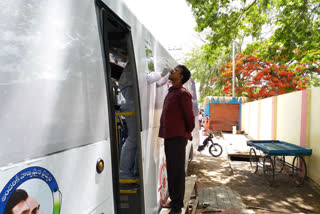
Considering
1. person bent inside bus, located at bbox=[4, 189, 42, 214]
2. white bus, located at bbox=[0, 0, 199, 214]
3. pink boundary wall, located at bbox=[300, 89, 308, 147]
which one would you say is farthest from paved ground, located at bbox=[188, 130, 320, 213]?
person bent inside bus, located at bbox=[4, 189, 42, 214]

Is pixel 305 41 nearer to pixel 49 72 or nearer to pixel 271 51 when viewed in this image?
pixel 271 51

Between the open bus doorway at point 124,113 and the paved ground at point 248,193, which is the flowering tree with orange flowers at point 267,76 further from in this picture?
the open bus doorway at point 124,113

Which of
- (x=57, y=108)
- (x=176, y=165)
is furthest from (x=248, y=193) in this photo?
(x=57, y=108)

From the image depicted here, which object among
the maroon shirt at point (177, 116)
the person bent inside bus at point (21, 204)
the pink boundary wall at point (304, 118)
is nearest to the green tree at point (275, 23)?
the pink boundary wall at point (304, 118)

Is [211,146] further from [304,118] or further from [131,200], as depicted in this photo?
[131,200]

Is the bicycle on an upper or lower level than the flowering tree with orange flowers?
lower

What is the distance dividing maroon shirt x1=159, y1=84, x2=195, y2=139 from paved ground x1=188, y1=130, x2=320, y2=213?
2.02 metres

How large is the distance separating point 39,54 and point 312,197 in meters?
5.92

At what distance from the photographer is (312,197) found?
5270mm

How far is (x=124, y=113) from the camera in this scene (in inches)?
109

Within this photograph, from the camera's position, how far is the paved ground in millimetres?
4703

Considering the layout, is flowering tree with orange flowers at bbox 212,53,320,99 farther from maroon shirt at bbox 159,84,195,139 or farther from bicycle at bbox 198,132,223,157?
maroon shirt at bbox 159,84,195,139

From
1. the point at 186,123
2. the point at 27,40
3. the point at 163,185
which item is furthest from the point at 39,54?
the point at 163,185

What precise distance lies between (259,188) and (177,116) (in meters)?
3.98
